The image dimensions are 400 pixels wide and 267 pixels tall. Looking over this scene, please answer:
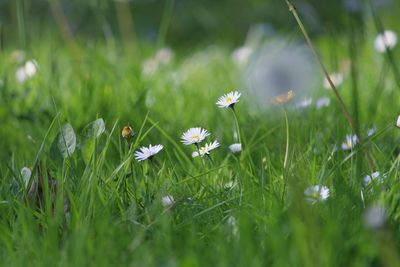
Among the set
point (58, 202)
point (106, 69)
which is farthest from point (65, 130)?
point (106, 69)

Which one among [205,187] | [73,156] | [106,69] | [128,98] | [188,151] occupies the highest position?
[106,69]

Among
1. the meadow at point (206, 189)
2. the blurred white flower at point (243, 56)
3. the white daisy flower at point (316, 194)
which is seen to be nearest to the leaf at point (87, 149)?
the meadow at point (206, 189)

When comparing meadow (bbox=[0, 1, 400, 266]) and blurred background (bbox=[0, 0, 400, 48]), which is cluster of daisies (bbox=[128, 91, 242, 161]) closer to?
meadow (bbox=[0, 1, 400, 266])

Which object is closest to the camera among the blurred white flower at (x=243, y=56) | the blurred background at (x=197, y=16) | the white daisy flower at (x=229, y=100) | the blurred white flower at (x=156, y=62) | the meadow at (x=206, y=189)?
the meadow at (x=206, y=189)

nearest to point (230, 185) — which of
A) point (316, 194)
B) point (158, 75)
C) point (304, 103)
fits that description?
point (316, 194)

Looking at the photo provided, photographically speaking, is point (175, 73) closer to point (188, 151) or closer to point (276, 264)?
point (188, 151)

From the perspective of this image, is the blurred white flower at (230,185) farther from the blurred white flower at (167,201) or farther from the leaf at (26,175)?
the leaf at (26,175)
